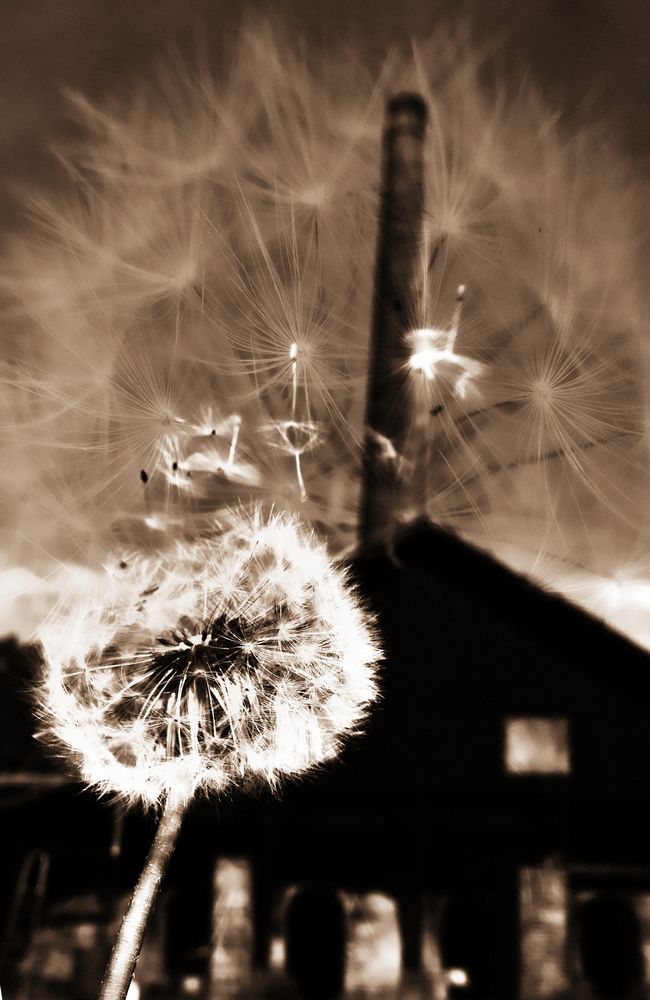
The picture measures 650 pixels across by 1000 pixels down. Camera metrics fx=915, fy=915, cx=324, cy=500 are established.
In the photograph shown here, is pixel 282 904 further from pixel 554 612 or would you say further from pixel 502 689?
pixel 554 612

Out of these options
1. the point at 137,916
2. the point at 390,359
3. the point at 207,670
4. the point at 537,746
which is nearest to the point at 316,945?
the point at 537,746

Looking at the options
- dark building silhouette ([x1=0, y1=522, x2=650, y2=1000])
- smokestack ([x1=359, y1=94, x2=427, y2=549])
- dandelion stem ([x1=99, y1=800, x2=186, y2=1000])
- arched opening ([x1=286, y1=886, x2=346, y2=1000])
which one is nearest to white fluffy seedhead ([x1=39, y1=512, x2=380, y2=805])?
dandelion stem ([x1=99, y1=800, x2=186, y2=1000])

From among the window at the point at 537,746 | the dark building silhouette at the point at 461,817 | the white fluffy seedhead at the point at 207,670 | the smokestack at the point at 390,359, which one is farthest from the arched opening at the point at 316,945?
the white fluffy seedhead at the point at 207,670

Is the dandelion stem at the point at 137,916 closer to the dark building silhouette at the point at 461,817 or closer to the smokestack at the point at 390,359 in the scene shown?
the dark building silhouette at the point at 461,817

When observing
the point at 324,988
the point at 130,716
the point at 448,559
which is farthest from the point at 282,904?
the point at 130,716

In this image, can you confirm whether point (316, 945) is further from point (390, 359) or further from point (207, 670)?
point (207, 670)

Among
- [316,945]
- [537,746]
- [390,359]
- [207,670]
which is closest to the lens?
[207,670]
